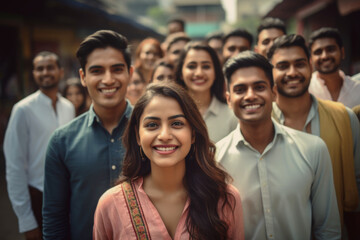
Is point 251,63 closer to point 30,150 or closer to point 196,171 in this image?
point 196,171

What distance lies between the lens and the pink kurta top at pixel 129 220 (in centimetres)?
174

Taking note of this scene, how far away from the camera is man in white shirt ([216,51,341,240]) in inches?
83.2

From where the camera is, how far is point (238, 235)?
1.83m

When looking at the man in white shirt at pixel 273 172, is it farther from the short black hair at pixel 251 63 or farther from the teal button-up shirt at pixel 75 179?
the teal button-up shirt at pixel 75 179

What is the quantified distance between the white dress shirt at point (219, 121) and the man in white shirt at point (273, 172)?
2.22 ft

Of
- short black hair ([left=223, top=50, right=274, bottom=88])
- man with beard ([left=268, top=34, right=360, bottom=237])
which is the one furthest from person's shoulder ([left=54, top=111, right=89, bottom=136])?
man with beard ([left=268, top=34, right=360, bottom=237])

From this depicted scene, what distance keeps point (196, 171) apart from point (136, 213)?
0.49 metres

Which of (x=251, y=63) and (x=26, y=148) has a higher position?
(x=251, y=63)

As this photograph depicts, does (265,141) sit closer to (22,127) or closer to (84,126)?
(84,126)

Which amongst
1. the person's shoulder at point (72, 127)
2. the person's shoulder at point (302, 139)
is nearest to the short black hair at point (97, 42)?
the person's shoulder at point (72, 127)

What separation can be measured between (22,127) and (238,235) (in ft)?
8.89

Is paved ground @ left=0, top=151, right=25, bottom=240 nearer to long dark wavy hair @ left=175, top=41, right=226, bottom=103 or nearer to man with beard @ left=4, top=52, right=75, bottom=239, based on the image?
man with beard @ left=4, top=52, right=75, bottom=239

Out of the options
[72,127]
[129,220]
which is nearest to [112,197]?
[129,220]

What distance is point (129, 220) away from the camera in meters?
1.76
